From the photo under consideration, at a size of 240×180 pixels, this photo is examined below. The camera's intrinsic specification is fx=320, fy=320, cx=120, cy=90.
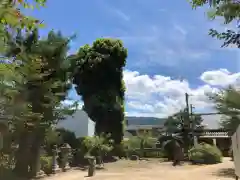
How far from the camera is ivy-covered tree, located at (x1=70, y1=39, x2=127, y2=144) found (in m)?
28.0

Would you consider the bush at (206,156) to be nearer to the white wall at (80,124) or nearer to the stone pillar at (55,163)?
the white wall at (80,124)

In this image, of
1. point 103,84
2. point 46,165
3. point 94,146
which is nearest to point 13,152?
point 46,165

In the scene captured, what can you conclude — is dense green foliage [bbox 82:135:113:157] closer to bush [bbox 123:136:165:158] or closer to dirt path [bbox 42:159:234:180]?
dirt path [bbox 42:159:234:180]

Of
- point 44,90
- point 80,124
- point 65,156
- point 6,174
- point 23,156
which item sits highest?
point 44,90

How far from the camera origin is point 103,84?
28.6 m

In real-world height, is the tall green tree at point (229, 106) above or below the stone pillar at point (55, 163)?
above

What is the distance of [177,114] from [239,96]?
17801 millimetres

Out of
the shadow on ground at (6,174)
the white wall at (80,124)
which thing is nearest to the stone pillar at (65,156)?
the shadow on ground at (6,174)

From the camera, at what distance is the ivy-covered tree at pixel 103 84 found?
91.9 ft

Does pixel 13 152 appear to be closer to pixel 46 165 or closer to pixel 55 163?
pixel 46 165

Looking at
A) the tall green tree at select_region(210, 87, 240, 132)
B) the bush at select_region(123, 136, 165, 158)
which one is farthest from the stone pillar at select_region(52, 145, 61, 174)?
the bush at select_region(123, 136, 165, 158)

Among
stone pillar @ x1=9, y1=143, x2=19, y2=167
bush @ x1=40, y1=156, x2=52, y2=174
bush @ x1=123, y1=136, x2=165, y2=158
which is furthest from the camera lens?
bush @ x1=123, y1=136, x2=165, y2=158

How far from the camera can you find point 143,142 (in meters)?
30.7

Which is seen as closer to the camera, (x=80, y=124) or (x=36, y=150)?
(x=36, y=150)
